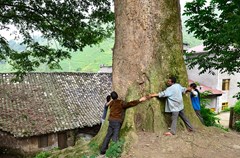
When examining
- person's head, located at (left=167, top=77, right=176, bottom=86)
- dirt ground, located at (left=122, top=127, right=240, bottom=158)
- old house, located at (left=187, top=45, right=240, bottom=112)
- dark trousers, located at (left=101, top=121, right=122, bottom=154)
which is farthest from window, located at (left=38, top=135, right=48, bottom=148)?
old house, located at (left=187, top=45, right=240, bottom=112)

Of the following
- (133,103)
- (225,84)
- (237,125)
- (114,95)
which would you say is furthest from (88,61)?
(133,103)

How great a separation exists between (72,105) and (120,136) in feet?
51.4

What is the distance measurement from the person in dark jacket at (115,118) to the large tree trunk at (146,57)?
10 centimetres

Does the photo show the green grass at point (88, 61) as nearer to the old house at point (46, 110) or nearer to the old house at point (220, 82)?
the old house at point (220, 82)

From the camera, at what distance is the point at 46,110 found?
61.8ft

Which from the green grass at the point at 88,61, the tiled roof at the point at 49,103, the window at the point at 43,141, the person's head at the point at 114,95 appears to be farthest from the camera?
the green grass at the point at 88,61

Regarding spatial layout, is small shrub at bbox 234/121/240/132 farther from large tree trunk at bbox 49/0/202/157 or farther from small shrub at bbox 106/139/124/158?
small shrub at bbox 106/139/124/158

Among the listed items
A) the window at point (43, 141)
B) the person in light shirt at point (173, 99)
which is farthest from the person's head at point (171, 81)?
the window at point (43, 141)

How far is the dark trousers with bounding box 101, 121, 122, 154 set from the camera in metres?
5.15

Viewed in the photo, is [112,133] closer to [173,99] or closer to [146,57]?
[173,99]

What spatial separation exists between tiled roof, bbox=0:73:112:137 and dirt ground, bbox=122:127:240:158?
13021 mm

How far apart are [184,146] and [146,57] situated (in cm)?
187

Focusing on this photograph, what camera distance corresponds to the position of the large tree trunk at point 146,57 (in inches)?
205

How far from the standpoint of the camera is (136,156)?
4586mm
